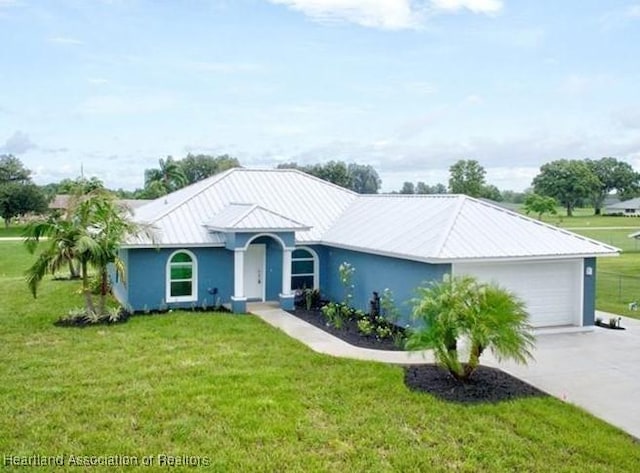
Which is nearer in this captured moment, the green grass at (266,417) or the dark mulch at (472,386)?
the green grass at (266,417)

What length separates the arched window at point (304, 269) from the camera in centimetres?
2009

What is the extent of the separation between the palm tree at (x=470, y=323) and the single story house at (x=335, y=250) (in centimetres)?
334

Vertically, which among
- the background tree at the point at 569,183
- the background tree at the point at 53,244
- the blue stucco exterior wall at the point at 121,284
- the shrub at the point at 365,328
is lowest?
the shrub at the point at 365,328

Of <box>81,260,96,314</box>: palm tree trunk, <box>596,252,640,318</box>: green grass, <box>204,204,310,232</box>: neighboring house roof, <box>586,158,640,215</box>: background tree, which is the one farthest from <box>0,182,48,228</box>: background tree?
<box>586,158,640,215</box>: background tree

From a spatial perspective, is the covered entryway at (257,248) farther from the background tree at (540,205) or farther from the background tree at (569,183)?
the background tree at (569,183)

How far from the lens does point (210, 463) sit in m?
7.52

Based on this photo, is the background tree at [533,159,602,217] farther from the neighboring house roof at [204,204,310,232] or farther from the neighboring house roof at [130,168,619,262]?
the neighboring house roof at [204,204,310,232]

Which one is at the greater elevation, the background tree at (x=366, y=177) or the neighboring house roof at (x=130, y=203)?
the background tree at (x=366, y=177)

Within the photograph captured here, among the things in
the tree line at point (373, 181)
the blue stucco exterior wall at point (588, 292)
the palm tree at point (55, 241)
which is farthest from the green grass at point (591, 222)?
the palm tree at point (55, 241)

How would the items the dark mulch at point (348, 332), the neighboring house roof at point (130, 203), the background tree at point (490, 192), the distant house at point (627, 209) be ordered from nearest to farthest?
the dark mulch at point (348, 332) → the neighboring house roof at point (130, 203) → the background tree at point (490, 192) → the distant house at point (627, 209)

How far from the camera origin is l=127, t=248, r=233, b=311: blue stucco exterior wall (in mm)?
17578

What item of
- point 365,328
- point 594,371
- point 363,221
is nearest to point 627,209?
point 363,221

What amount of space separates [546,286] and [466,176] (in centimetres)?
6434

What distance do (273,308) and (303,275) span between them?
209 centimetres
